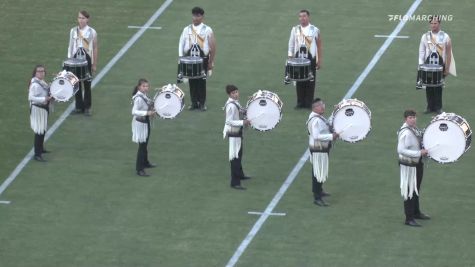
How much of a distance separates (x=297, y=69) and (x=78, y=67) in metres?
4.25

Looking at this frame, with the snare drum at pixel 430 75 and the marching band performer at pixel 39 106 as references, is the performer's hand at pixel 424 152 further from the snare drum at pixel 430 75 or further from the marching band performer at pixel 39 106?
the marching band performer at pixel 39 106

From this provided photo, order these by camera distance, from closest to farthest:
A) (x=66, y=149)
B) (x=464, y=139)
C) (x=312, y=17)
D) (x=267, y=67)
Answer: (x=464, y=139)
(x=66, y=149)
(x=267, y=67)
(x=312, y=17)

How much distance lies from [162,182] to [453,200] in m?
5.22

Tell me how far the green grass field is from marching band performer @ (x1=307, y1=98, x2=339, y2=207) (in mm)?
533

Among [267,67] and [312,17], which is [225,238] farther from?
[312,17]

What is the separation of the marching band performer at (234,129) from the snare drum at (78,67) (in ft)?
13.6

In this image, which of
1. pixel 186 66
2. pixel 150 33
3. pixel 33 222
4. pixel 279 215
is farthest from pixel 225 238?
pixel 150 33

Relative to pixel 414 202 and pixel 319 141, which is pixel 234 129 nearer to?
pixel 319 141

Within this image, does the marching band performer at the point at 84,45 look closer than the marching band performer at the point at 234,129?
No

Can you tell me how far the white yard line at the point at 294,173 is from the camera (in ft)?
98.3

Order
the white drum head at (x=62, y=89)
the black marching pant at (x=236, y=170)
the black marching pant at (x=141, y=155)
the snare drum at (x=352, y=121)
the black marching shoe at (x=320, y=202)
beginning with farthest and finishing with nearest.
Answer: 1. the white drum head at (x=62, y=89)
2. the black marching pant at (x=141, y=155)
3. the black marching pant at (x=236, y=170)
4. the black marching shoe at (x=320, y=202)
5. the snare drum at (x=352, y=121)

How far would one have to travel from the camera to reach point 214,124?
3531cm

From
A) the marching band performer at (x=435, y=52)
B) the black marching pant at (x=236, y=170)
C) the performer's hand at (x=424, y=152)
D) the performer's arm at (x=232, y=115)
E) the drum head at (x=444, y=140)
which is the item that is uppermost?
the marching band performer at (x=435, y=52)

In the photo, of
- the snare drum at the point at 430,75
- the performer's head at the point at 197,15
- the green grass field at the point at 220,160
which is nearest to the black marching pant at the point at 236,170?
the green grass field at the point at 220,160
